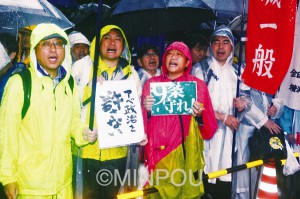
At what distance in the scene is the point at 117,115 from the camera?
3.75 metres

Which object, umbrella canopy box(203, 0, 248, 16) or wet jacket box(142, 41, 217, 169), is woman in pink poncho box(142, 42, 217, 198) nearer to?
wet jacket box(142, 41, 217, 169)

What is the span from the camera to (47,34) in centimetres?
306

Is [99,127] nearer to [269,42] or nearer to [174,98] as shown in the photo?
[174,98]

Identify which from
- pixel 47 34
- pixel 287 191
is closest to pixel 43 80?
pixel 47 34

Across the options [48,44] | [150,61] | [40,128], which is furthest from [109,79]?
[150,61]

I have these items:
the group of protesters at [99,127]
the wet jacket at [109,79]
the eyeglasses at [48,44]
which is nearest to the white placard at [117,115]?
the group of protesters at [99,127]

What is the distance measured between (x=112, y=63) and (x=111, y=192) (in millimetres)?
1599

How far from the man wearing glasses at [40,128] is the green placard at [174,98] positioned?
3.17ft

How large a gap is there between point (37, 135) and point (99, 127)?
812 millimetres

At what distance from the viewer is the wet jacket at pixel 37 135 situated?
2840 millimetres

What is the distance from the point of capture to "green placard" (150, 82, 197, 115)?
12.4 ft

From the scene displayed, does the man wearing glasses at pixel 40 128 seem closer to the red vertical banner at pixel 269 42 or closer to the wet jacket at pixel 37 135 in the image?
the wet jacket at pixel 37 135

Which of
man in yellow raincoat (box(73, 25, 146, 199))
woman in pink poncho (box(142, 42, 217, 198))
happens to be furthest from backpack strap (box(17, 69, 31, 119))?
woman in pink poncho (box(142, 42, 217, 198))

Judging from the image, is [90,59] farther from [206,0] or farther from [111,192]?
[206,0]
